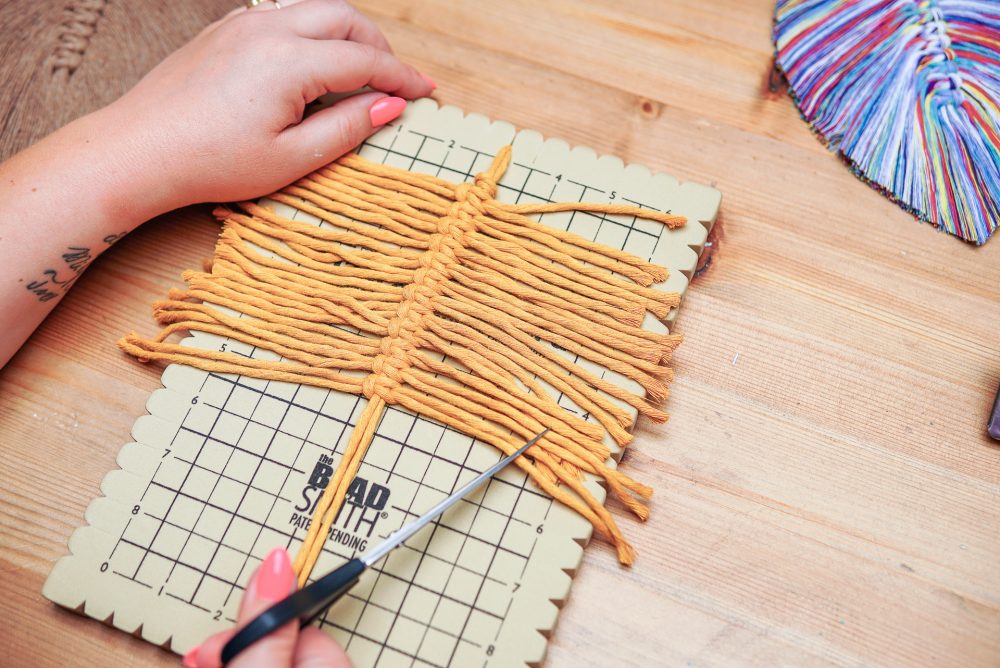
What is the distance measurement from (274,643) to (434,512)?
0.15 m

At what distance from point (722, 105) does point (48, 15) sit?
0.78 meters

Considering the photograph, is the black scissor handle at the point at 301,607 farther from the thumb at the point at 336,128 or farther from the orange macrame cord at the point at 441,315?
the thumb at the point at 336,128

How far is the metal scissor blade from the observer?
586 mm

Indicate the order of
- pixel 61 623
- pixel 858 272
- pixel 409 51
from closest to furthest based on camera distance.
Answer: pixel 61 623 → pixel 858 272 → pixel 409 51

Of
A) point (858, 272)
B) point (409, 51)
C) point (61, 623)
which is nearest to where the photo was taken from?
point (61, 623)

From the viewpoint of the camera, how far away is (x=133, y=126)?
0.71 m

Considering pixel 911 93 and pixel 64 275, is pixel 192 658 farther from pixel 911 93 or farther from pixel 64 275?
pixel 911 93

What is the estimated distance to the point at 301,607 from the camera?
0.54m

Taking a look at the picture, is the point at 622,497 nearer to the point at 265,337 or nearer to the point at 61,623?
the point at 265,337

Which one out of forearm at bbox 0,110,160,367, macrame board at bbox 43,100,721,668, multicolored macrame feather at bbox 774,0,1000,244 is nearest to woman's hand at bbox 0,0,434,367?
forearm at bbox 0,110,160,367

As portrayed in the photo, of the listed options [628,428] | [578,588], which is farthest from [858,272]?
[578,588]

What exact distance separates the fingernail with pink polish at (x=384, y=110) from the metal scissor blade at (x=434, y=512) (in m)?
0.38

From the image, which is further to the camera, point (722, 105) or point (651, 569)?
point (722, 105)

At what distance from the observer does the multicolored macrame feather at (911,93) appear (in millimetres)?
758
